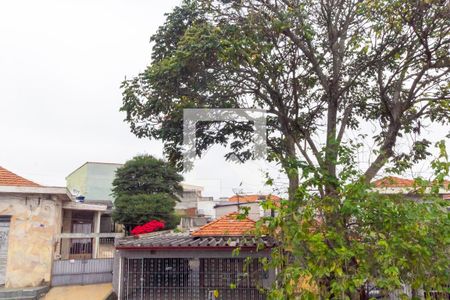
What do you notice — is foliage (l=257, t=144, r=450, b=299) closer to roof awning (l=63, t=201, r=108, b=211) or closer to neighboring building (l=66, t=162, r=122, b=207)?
roof awning (l=63, t=201, r=108, b=211)

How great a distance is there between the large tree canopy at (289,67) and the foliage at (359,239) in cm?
124

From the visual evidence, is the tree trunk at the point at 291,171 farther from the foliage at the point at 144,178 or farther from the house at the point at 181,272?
the foliage at the point at 144,178

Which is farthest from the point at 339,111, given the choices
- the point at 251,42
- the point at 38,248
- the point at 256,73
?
the point at 38,248

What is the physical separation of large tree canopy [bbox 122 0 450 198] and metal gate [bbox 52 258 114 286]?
5.45 meters

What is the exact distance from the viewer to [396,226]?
13.2ft

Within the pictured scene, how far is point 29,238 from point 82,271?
179cm

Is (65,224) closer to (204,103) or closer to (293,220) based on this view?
(204,103)

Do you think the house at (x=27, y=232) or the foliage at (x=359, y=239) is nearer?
the foliage at (x=359, y=239)

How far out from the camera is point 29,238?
1068cm

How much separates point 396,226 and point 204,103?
157 inches

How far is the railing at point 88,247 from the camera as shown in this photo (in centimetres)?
1197

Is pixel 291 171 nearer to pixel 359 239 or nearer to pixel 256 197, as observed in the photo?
pixel 359 239

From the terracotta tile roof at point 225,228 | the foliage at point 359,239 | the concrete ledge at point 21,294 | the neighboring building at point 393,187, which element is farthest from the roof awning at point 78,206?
the neighboring building at point 393,187

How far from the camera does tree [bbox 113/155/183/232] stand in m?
17.3
